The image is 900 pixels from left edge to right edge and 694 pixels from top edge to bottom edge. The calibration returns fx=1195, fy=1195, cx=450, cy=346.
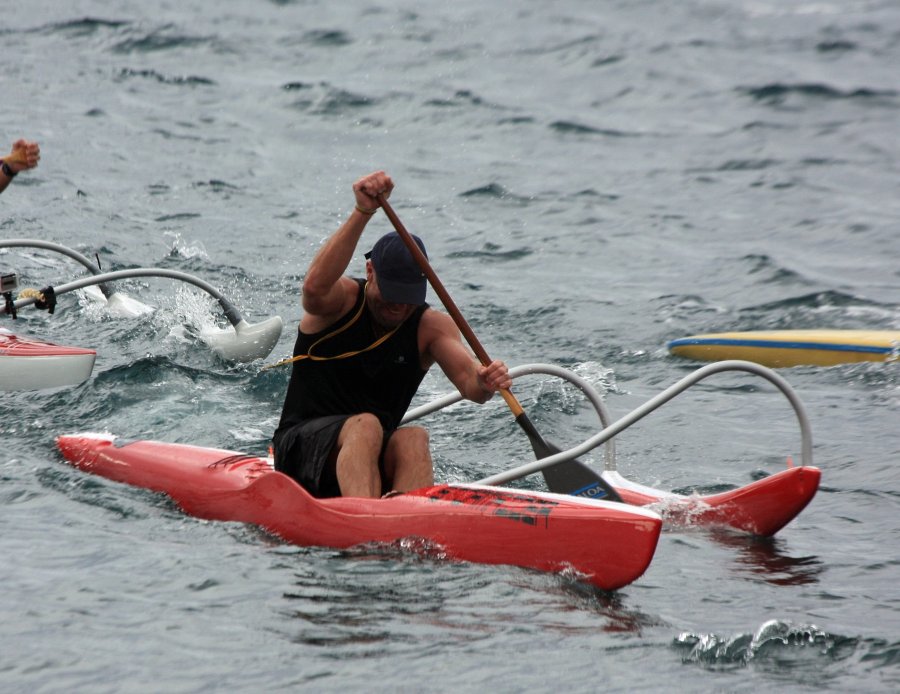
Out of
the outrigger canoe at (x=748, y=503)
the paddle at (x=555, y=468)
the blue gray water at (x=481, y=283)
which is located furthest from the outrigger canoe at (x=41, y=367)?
→ the outrigger canoe at (x=748, y=503)

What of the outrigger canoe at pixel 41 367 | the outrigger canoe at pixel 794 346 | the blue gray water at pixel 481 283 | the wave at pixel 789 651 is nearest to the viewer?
the wave at pixel 789 651

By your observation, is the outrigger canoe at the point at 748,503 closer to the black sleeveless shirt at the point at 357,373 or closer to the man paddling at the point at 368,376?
the man paddling at the point at 368,376

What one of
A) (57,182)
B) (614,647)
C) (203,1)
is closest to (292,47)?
(203,1)

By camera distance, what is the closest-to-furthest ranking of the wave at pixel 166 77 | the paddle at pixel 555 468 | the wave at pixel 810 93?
the paddle at pixel 555 468 < the wave at pixel 810 93 < the wave at pixel 166 77

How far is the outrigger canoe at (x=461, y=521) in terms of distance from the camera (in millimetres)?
4270

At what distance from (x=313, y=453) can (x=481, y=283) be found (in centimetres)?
628

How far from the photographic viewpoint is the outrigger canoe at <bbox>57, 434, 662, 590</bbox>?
14.0ft

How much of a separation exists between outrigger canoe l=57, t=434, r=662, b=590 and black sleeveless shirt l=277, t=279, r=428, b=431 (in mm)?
363

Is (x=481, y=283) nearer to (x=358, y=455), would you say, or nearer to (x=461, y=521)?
(x=358, y=455)

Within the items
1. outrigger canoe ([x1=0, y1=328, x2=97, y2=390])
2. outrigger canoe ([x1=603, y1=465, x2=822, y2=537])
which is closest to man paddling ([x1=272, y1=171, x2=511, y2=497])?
outrigger canoe ([x1=603, y1=465, x2=822, y2=537])

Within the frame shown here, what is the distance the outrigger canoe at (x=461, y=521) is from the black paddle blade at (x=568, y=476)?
55cm

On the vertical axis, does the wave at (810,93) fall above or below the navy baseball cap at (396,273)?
above

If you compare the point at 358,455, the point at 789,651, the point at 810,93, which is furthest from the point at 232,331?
the point at 810,93

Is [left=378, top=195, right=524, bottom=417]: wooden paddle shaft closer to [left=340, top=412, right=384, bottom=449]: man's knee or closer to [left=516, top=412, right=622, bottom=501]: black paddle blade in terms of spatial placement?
[left=516, top=412, right=622, bottom=501]: black paddle blade
